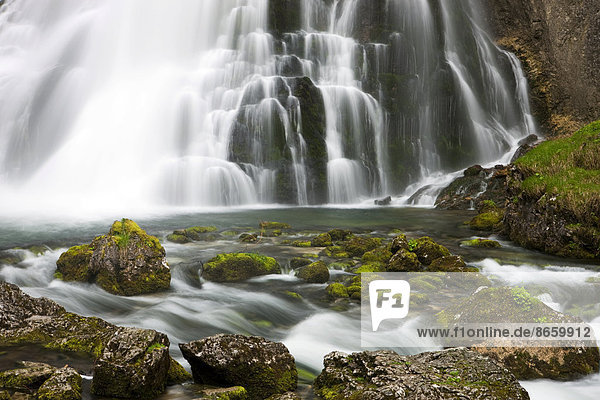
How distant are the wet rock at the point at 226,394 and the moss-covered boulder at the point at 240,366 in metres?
0.20

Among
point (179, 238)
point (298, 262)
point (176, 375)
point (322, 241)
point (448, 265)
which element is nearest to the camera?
point (176, 375)

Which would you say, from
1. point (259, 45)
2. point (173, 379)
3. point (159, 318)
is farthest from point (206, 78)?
point (173, 379)

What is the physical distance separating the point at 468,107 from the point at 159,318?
2943 cm

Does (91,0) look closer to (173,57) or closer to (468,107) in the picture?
(173,57)

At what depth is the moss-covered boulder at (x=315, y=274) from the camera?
825 centimetres

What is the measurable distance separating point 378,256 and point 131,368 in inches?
265

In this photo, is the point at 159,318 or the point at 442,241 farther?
the point at 442,241

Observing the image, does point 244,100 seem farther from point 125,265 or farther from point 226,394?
point 226,394

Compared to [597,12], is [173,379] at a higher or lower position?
lower

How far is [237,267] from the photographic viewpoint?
8.53m

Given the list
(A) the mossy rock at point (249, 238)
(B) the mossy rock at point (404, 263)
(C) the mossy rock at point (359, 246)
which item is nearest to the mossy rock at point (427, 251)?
(B) the mossy rock at point (404, 263)

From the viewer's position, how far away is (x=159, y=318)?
6.30 m

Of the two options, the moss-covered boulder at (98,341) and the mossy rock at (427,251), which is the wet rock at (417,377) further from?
the mossy rock at (427,251)

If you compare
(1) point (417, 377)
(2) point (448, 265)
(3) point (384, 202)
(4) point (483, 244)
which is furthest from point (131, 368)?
(3) point (384, 202)
